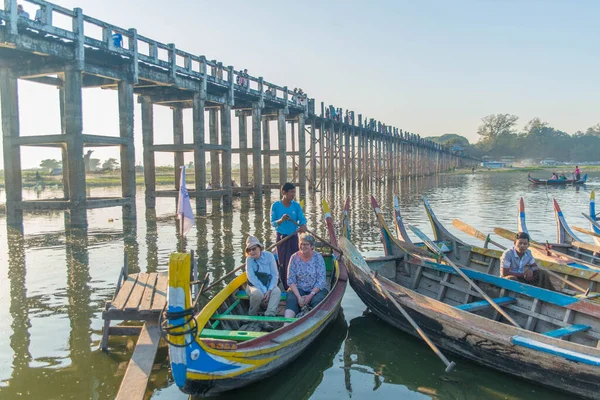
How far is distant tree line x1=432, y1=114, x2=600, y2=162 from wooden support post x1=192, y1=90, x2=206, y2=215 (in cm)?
11526

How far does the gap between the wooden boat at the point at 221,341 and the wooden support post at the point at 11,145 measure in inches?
559

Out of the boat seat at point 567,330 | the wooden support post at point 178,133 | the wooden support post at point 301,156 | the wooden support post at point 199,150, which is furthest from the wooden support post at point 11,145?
the wooden support post at point 301,156

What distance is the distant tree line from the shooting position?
131 m

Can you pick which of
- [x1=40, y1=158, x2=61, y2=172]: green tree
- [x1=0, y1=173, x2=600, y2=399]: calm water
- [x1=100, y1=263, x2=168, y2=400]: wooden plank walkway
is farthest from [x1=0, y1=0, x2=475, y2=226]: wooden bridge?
[x1=40, y1=158, x2=61, y2=172]: green tree

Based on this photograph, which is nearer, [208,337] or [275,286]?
[208,337]

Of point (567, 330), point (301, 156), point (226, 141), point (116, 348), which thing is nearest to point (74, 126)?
point (226, 141)

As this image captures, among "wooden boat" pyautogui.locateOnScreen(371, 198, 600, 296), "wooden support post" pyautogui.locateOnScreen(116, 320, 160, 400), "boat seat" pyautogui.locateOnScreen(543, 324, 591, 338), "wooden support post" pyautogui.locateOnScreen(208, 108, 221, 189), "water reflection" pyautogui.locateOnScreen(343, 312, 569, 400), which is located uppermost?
"wooden support post" pyautogui.locateOnScreen(208, 108, 221, 189)

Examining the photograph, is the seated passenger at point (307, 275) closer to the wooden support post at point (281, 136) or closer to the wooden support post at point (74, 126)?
the wooden support post at point (74, 126)

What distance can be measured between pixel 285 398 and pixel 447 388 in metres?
1.88

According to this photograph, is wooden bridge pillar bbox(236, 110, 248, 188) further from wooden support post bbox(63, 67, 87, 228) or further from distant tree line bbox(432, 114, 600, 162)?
distant tree line bbox(432, 114, 600, 162)

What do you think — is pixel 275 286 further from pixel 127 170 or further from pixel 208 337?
pixel 127 170

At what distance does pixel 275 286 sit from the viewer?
657 cm

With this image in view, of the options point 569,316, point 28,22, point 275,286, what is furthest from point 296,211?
point 28,22

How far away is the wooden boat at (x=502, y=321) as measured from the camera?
4973 mm
